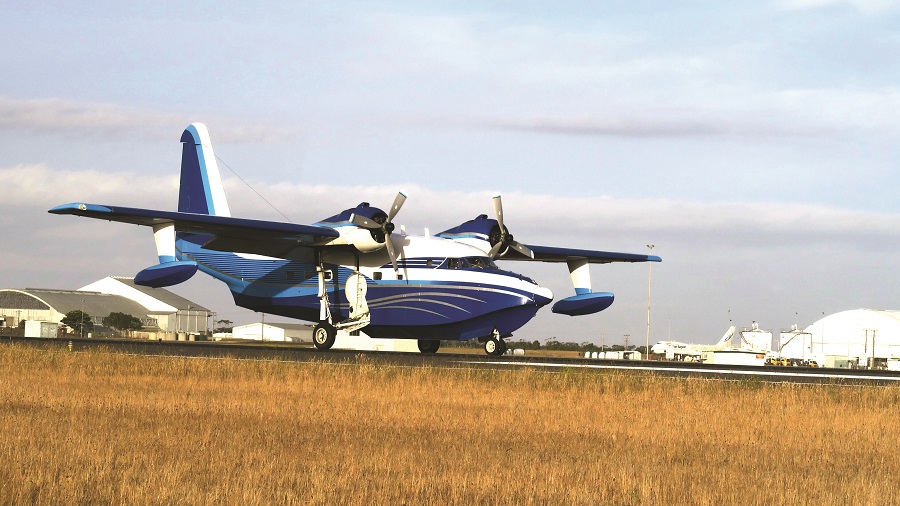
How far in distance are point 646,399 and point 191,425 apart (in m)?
11.9

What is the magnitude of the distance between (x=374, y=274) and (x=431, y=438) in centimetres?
2802

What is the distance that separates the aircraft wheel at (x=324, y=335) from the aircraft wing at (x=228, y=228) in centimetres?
379

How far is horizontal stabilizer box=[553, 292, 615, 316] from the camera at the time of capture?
162ft

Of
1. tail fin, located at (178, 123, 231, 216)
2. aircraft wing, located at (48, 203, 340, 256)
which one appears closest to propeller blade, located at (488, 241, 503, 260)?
aircraft wing, located at (48, 203, 340, 256)

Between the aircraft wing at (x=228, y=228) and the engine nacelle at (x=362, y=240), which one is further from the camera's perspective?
the engine nacelle at (x=362, y=240)

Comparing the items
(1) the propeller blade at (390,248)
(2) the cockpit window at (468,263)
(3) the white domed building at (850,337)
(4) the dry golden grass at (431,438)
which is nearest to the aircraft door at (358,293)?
(1) the propeller blade at (390,248)

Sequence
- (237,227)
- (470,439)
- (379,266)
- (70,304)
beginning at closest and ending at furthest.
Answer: (470,439) < (237,227) < (379,266) < (70,304)

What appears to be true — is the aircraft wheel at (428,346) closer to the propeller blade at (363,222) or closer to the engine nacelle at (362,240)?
the engine nacelle at (362,240)

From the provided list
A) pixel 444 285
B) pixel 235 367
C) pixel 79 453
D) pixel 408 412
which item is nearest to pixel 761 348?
pixel 444 285

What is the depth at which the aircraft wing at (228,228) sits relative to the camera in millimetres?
38003

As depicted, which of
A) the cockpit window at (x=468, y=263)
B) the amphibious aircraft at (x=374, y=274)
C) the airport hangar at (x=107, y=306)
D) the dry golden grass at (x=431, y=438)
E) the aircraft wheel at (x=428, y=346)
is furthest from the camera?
the airport hangar at (x=107, y=306)

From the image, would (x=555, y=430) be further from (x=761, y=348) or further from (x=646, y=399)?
(x=761, y=348)

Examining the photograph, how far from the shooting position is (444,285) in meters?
43.2

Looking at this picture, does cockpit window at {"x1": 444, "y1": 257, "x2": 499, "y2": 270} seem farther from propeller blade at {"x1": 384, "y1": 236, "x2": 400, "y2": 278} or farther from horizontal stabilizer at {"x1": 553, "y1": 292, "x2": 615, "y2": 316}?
horizontal stabilizer at {"x1": 553, "y1": 292, "x2": 615, "y2": 316}
